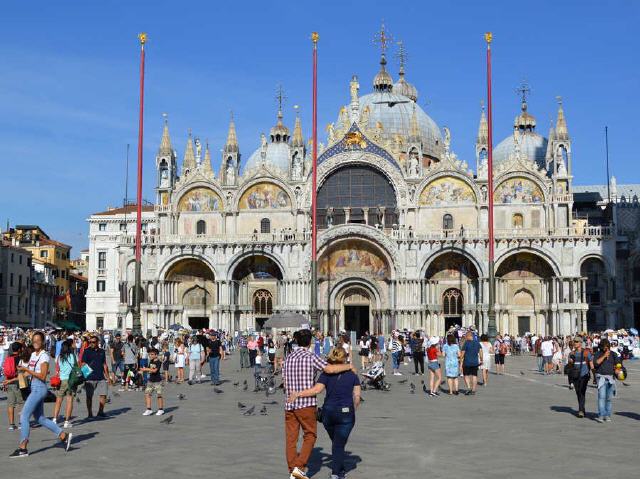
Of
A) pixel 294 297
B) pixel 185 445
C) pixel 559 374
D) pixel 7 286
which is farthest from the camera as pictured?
pixel 7 286

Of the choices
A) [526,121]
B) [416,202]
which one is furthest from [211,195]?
[526,121]

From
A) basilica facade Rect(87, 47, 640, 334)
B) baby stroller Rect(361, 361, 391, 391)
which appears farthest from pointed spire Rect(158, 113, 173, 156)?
baby stroller Rect(361, 361, 391, 391)

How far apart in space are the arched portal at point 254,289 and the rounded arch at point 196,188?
202 inches

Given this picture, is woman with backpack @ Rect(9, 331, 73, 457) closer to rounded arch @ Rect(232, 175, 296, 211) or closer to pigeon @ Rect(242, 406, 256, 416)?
pigeon @ Rect(242, 406, 256, 416)

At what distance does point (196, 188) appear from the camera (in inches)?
2650

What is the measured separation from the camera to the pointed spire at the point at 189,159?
6869 cm

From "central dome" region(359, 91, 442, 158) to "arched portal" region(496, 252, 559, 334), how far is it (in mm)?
18454

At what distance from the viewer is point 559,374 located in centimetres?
3456

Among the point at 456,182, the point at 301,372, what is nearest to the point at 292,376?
the point at 301,372

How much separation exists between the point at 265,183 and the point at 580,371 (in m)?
47.5

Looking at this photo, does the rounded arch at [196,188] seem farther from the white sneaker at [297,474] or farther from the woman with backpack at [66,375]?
the white sneaker at [297,474]

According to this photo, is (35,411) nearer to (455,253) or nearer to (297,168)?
Result: (455,253)

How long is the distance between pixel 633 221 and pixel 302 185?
113 feet

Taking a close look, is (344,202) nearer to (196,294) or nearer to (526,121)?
(196,294)
